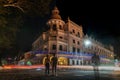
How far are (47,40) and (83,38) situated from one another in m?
17.0

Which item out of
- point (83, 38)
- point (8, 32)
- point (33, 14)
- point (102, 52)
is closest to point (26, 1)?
point (33, 14)

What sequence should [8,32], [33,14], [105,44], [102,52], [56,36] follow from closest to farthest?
[33,14] < [8,32] < [56,36] < [102,52] < [105,44]

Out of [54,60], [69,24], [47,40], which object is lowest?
[54,60]

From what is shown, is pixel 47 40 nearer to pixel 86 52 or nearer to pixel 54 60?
pixel 86 52

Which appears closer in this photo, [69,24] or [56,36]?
[56,36]

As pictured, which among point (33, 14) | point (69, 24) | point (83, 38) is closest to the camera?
point (33, 14)

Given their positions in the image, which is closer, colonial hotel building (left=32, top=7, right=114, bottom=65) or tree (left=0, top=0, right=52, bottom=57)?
tree (left=0, top=0, right=52, bottom=57)

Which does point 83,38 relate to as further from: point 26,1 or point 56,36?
point 26,1

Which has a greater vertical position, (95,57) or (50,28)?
(50,28)

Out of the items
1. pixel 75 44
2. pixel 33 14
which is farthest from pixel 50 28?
pixel 33 14

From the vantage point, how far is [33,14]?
1823 cm

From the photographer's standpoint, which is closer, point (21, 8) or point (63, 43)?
point (21, 8)

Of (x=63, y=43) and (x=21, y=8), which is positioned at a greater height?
(x=63, y=43)

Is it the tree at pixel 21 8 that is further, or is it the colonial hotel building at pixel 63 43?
the colonial hotel building at pixel 63 43
